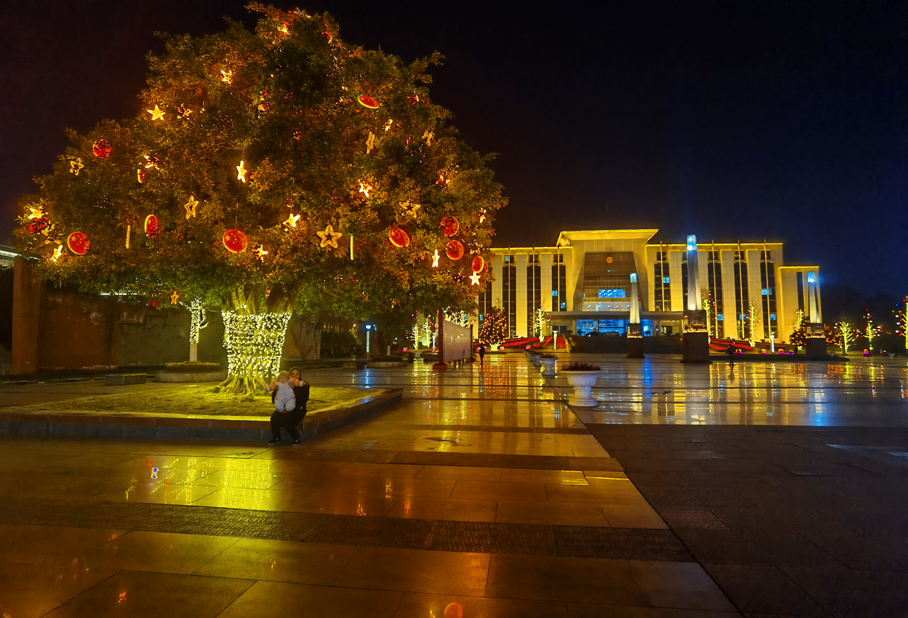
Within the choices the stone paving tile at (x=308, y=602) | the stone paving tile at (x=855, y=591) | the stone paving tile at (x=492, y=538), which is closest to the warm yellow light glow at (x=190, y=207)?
the stone paving tile at (x=492, y=538)

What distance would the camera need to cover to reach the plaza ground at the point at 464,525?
3.71 meters

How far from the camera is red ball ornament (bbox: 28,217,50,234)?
12289 mm

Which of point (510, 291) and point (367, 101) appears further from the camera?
point (510, 291)

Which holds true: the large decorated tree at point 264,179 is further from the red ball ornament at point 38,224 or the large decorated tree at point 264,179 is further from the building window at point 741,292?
the building window at point 741,292

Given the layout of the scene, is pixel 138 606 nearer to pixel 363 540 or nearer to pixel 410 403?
pixel 363 540

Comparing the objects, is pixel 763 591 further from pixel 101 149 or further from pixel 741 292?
pixel 741 292

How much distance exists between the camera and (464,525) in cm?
521

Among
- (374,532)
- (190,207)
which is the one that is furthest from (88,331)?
(374,532)

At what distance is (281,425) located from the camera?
30.4ft

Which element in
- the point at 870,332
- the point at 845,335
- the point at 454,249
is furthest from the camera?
the point at 870,332

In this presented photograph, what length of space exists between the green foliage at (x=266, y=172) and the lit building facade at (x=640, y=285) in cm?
8798

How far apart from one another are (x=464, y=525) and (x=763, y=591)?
2.55 meters

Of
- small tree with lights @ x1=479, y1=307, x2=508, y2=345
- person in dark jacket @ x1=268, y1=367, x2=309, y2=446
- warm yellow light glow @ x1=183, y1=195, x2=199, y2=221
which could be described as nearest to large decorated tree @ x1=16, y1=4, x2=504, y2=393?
warm yellow light glow @ x1=183, y1=195, x2=199, y2=221

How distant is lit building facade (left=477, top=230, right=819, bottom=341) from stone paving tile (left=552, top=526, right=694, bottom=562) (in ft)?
310
